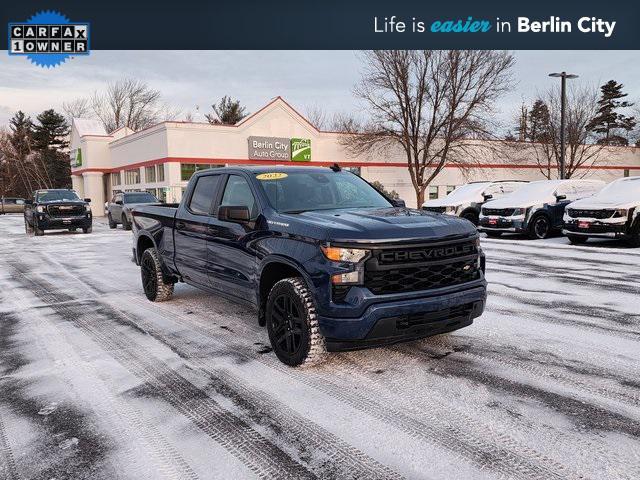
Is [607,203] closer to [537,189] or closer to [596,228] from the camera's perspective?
[596,228]

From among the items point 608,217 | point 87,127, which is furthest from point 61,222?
point 87,127

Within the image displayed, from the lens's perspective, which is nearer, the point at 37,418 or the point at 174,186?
the point at 37,418

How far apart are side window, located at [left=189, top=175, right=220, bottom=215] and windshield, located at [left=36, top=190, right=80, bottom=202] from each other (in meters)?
15.9

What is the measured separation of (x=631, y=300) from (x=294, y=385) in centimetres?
506

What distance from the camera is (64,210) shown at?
19.5 meters

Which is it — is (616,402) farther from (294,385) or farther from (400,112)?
(400,112)

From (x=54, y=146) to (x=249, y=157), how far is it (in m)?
52.4

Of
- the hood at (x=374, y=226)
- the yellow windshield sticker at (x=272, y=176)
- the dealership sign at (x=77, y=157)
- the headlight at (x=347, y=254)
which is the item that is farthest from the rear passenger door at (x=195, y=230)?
the dealership sign at (x=77, y=157)

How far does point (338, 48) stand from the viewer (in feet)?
73.6

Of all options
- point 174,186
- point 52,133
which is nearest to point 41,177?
point 52,133

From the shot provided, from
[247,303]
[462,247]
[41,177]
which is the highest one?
[41,177]

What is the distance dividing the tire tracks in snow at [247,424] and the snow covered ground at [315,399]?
1 cm

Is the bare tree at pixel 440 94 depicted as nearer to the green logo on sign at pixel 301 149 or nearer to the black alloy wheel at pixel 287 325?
the green logo on sign at pixel 301 149

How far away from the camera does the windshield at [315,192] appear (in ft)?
16.2
